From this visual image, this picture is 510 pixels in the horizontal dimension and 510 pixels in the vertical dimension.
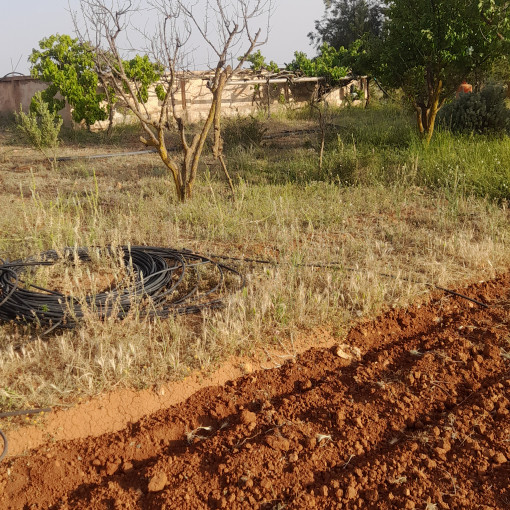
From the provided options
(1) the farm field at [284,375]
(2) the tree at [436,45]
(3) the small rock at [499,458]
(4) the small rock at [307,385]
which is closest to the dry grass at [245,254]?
(1) the farm field at [284,375]

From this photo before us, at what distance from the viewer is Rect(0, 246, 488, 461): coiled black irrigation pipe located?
369 centimetres

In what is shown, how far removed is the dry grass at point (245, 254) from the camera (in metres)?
3.24

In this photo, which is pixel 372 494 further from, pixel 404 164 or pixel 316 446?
pixel 404 164

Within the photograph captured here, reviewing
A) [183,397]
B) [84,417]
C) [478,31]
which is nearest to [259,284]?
[183,397]

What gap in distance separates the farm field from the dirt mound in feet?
0.03

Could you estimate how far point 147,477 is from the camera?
250 cm

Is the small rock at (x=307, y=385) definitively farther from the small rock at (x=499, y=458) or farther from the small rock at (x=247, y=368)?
the small rock at (x=499, y=458)

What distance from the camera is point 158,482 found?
243 centimetres

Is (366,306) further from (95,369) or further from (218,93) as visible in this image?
(218,93)

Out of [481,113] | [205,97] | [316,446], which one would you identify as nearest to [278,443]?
[316,446]

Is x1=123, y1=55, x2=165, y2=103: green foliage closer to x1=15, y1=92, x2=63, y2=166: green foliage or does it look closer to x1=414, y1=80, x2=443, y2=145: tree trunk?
x1=15, y1=92, x2=63, y2=166: green foliage

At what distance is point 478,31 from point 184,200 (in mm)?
5486

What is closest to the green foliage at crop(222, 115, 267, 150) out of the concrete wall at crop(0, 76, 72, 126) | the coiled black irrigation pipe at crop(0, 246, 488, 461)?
the concrete wall at crop(0, 76, 72, 126)

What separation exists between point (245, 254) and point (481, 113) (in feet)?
21.9
